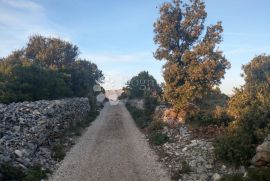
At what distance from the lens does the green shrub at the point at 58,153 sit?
62.9 ft

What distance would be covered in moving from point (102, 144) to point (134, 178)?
27.0ft

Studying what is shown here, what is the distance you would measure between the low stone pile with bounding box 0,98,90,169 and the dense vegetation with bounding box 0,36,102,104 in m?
5.92

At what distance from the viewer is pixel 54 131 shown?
23625 mm

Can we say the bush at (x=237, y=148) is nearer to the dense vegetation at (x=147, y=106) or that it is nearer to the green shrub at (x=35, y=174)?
the dense vegetation at (x=147, y=106)

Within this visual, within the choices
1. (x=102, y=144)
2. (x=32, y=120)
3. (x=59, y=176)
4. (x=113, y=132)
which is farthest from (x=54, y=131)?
(x=59, y=176)

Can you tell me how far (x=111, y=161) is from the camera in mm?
18016

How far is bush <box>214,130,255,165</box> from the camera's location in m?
14.5

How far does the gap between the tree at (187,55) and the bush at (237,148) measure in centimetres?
1065

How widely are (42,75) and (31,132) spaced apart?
59.6 ft

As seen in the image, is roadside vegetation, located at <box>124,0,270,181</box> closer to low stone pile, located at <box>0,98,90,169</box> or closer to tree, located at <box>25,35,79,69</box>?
low stone pile, located at <box>0,98,90,169</box>

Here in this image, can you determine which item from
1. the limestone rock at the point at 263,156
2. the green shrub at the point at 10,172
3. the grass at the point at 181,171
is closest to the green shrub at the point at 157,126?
the grass at the point at 181,171

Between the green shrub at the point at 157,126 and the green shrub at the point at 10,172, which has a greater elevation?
the green shrub at the point at 157,126

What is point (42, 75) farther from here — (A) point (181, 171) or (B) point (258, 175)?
(B) point (258, 175)

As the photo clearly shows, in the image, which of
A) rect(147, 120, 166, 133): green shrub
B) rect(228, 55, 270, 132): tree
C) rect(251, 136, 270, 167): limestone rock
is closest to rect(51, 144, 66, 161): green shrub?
rect(147, 120, 166, 133): green shrub
